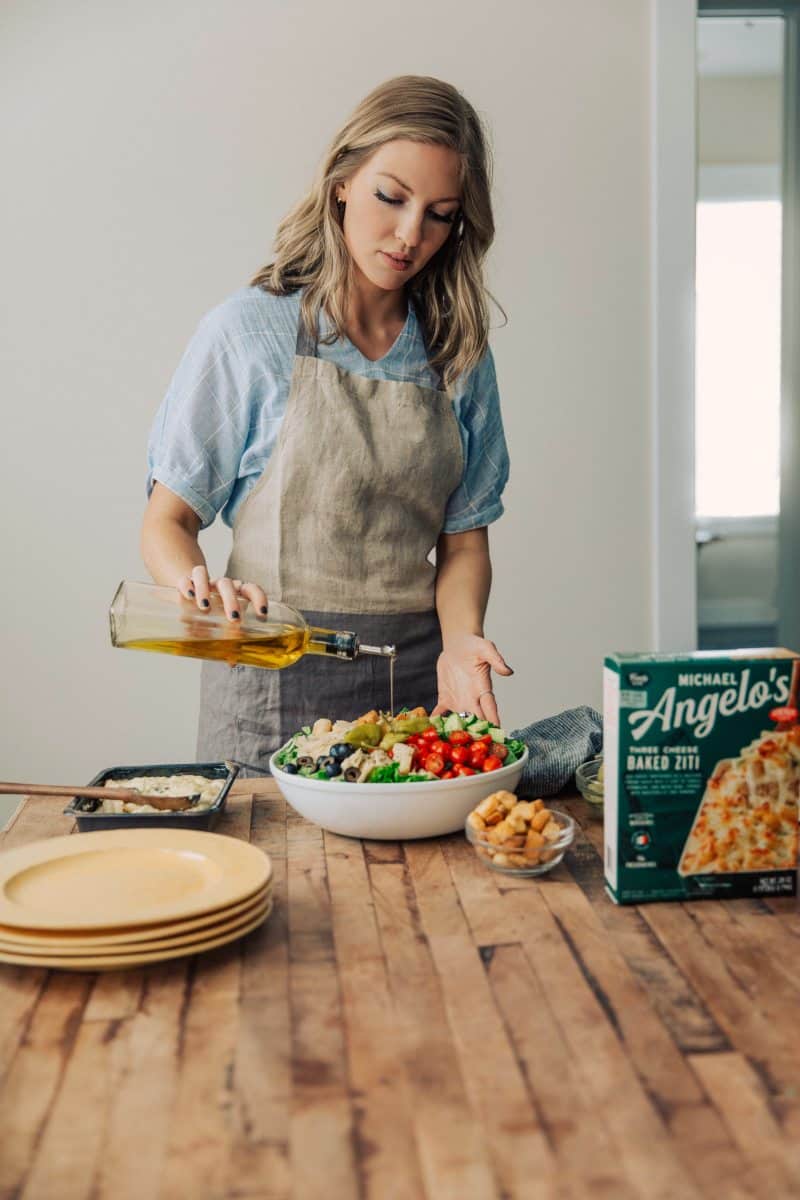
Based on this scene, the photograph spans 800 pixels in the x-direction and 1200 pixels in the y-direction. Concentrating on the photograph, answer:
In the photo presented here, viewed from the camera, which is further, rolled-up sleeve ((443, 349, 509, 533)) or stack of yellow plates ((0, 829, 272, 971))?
rolled-up sleeve ((443, 349, 509, 533))

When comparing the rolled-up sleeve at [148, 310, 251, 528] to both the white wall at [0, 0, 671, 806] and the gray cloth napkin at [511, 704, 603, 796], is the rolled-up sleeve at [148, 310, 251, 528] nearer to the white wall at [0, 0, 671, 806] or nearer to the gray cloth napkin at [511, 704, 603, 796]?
the gray cloth napkin at [511, 704, 603, 796]

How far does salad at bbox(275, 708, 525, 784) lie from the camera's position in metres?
1.30

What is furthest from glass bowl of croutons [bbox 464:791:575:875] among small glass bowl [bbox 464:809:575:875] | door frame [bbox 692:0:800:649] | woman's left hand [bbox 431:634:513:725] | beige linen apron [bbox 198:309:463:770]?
door frame [bbox 692:0:800:649]

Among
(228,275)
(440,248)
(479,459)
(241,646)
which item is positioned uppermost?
(228,275)

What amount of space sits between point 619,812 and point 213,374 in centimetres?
121

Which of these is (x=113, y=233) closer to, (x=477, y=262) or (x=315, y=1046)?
(x=477, y=262)

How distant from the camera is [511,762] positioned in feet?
4.45

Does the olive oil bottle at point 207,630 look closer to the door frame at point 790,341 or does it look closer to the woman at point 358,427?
the woman at point 358,427

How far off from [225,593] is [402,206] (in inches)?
34.8

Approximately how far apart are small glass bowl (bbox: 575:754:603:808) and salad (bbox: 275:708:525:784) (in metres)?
0.10

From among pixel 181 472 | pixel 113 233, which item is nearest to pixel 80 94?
pixel 113 233

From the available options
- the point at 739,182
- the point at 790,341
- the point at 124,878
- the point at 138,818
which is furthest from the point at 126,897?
the point at 739,182

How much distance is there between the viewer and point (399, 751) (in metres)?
1.32

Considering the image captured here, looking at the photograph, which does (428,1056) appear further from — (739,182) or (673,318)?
(739,182)
